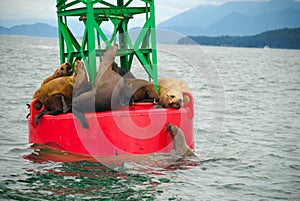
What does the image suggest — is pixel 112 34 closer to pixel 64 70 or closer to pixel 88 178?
pixel 64 70

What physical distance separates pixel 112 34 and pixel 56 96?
1.90m

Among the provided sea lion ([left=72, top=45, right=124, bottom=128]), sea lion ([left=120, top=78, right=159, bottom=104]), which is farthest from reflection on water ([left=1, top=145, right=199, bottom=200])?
sea lion ([left=120, top=78, right=159, bottom=104])

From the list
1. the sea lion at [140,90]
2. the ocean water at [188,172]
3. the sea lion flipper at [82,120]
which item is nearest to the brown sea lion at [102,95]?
the sea lion flipper at [82,120]

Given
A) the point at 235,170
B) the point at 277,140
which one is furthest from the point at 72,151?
the point at 277,140

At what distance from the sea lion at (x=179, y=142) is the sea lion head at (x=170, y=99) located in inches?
16.7

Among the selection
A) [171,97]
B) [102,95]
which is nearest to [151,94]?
[171,97]

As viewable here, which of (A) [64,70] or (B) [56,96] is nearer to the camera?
(B) [56,96]

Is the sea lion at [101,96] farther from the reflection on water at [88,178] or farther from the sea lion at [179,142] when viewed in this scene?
the sea lion at [179,142]

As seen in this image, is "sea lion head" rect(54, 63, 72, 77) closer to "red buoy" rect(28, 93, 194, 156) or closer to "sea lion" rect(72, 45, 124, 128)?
"sea lion" rect(72, 45, 124, 128)

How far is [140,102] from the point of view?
8.99 metres

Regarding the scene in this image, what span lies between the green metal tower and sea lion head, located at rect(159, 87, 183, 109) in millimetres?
348

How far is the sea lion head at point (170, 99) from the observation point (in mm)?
8875

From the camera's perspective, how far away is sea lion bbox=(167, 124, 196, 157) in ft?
28.3

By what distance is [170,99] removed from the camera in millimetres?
8898
